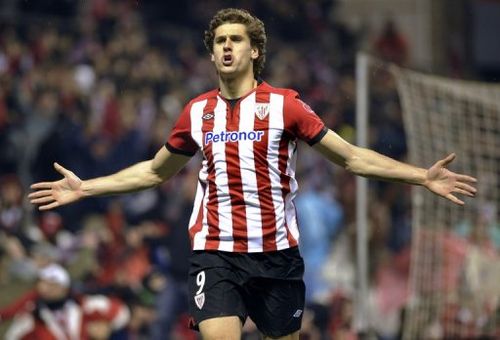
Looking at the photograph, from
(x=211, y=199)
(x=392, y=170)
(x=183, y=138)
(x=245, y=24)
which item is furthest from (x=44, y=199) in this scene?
(x=392, y=170)

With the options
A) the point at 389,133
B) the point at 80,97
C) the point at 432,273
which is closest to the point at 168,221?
the point at 80,97

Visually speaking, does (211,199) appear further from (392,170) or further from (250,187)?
(392,170)

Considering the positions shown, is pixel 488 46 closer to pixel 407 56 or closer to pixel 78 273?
pixel 407 56

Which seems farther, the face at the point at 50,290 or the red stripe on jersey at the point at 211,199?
the face at the point at 50,290

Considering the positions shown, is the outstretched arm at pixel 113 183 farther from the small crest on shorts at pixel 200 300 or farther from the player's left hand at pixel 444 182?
the player's left hand at pixel 444 182

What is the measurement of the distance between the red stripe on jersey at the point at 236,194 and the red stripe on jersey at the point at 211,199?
→ 0.30 feet

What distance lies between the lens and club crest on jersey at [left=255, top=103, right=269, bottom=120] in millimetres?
7234

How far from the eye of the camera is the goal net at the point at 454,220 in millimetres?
13797

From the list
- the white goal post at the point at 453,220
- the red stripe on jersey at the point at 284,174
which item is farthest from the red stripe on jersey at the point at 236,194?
the white goal post at the point at 453,220

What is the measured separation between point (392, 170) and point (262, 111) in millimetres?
738

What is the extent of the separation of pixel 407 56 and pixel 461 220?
292 inches

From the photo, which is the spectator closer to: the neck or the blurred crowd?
the blurred crowd

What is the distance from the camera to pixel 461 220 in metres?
14.5

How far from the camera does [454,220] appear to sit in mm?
14555
